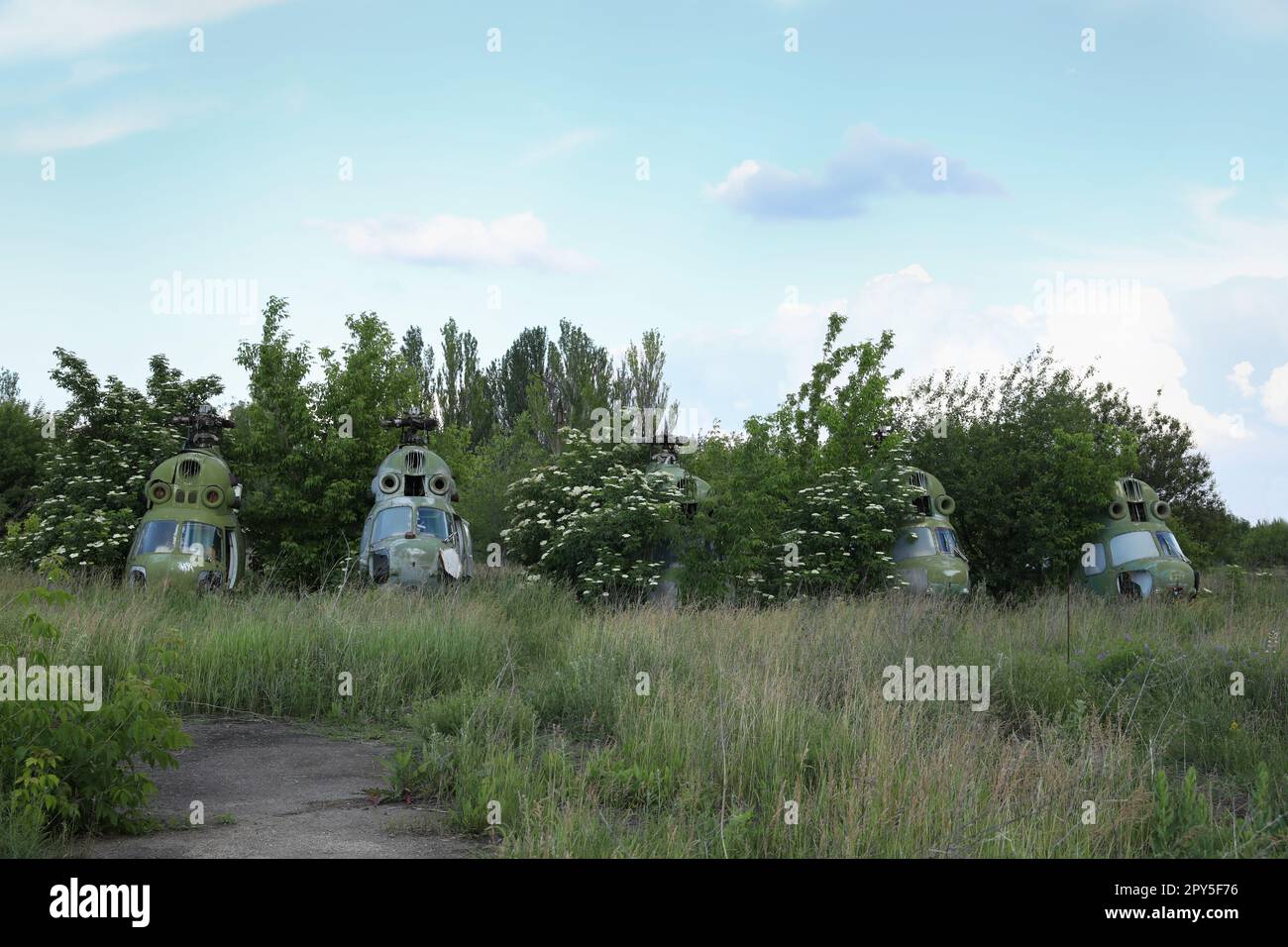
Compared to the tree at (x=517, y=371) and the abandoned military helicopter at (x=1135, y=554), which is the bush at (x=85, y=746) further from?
the tree at (x=517, y=371)

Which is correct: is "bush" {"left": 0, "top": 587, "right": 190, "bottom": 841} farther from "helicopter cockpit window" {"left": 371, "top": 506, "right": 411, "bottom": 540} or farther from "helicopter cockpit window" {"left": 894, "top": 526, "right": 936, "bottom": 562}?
"helicopter cockpit window" {"left": 894, "top": 526, "right": 936, "bottom": 562}

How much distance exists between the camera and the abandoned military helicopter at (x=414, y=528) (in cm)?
1802

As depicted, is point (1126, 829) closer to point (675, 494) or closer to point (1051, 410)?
point (675, 494)

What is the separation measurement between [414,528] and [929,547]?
9661 millimetres

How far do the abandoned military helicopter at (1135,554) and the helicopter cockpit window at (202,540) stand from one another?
1706cm

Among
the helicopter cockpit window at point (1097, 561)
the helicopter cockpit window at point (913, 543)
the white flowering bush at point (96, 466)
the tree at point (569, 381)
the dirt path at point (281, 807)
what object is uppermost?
the tree at point (569, 381)

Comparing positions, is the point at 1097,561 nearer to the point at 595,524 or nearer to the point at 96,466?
the point at 595,524

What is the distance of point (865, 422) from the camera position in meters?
23.6

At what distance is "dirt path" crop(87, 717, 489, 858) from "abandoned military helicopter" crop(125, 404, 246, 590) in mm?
9777

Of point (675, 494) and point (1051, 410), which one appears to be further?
point (1051, 410)

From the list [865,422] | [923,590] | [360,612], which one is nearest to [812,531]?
[923,590]

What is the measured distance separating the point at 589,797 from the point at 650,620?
20.2 ft

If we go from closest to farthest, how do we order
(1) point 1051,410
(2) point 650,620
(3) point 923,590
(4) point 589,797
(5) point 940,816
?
(5) point 940,816
(4) point 589,797
(2) point 650,620
(3) point 923,590
(1) point 1051,410

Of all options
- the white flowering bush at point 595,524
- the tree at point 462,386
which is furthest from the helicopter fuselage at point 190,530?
the tree at point 462,386
